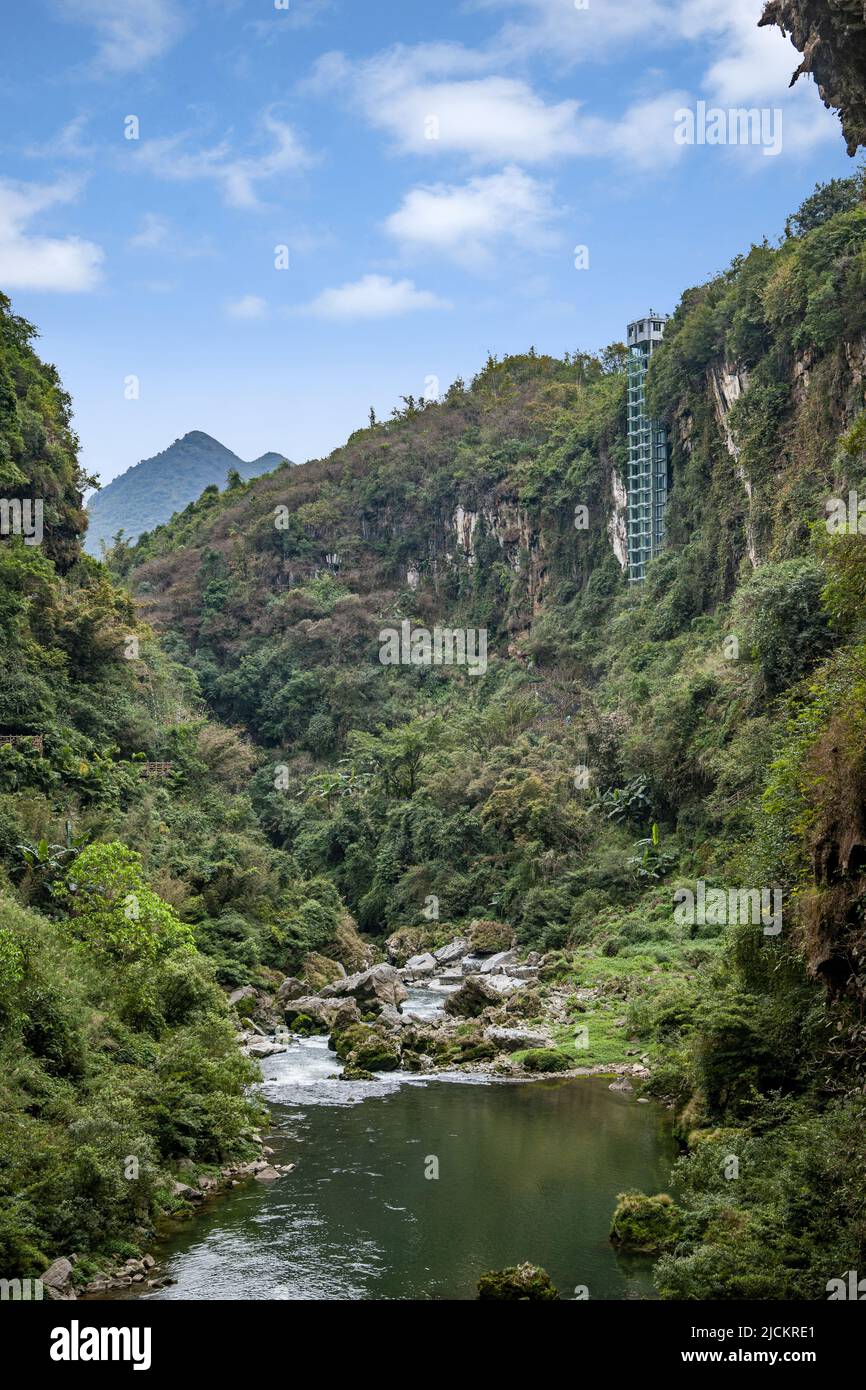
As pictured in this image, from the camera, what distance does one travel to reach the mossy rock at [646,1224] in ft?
49.5

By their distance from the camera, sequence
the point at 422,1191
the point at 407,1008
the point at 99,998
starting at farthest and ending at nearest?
the point at 407,1008 < the point at 99,998 < the point at 422,1191

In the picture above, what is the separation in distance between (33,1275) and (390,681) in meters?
54.7

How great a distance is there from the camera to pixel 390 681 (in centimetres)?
6800

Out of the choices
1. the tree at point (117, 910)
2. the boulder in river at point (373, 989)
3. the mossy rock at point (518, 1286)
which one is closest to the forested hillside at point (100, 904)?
the tree at point (117, 910)

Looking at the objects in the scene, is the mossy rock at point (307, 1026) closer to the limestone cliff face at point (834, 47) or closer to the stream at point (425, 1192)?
the stream at point (425, 1192)

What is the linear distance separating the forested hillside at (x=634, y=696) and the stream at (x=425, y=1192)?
1.18 metres

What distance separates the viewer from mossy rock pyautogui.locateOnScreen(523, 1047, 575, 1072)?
2594 centimetres

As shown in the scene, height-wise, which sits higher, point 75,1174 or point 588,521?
point 588,521

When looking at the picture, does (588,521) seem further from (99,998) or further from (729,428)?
(99,998)

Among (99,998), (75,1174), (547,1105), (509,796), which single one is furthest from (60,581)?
(75,1174)

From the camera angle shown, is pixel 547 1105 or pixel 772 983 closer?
pixel 772 983

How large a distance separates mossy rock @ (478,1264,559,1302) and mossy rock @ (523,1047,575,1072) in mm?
12346

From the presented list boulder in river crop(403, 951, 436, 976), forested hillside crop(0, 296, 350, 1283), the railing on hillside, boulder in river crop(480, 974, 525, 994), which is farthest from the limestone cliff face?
boulder in river crop(403, 951, 436, 976)
